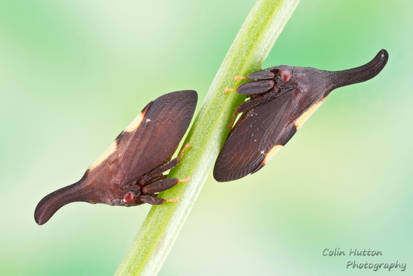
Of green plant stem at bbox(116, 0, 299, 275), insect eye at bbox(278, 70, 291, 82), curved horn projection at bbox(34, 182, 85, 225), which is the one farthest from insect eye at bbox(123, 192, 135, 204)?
insect eye at bbox(278, 70, 291, 82)

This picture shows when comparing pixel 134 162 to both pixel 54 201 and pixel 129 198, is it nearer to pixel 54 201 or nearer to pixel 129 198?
pixel 129 198

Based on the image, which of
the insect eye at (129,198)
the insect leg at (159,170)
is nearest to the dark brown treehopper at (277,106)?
the insect leg at (159,170)

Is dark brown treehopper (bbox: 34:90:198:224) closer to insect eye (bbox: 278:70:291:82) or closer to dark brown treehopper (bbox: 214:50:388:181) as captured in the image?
dark brown treehopper (bbox: 214:50:388:181)

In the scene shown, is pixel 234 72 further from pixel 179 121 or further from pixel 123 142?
pixel 123 142

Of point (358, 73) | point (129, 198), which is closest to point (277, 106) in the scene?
point (358, 73)

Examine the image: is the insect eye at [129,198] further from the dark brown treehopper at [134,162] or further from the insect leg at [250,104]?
the insect leg at [250,104]

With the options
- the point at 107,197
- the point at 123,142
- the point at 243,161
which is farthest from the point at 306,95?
the point at 107,197
